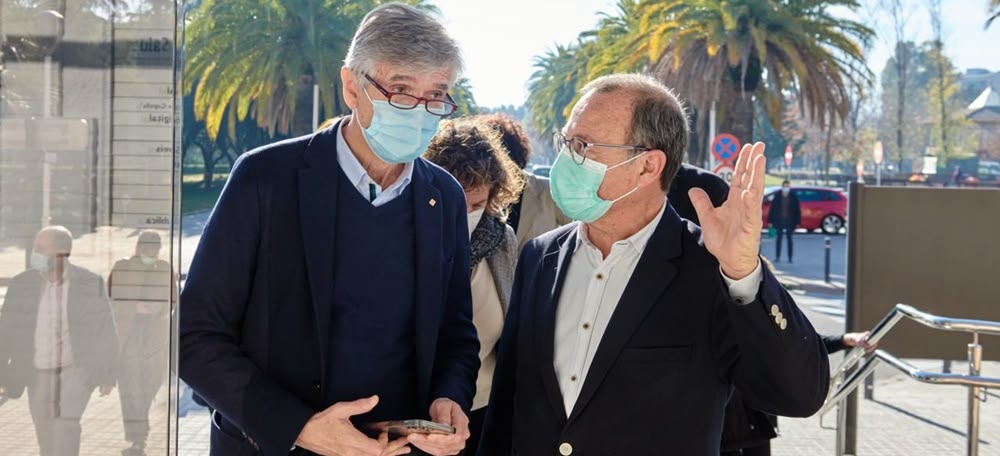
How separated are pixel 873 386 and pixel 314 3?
497 inches

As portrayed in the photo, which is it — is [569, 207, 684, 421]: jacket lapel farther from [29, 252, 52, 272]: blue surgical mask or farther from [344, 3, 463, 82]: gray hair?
[29, 252, 52, 272]: blue surgical mask

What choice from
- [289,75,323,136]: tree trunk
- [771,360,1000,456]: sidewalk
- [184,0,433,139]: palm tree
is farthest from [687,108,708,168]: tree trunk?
[771,360,1000,456]: sidewalk

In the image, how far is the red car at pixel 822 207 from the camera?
33.1 metres

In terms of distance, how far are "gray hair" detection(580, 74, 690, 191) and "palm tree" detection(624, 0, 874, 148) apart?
16.9 meters

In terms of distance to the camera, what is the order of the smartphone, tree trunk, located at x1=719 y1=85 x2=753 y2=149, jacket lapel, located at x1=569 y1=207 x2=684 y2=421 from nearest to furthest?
the smartphone, jacket lapel, located at x1=569 y1=207 x2=684 y2=421, tree trunk, located at x1=719 y1=85 x2=753 y2=149

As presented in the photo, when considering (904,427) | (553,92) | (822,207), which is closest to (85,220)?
(904,427)

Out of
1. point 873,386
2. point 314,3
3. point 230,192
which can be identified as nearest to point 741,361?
point 230,192

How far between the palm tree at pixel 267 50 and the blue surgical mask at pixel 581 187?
53.2 ft

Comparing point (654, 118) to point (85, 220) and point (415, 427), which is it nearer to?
point (415, 427)

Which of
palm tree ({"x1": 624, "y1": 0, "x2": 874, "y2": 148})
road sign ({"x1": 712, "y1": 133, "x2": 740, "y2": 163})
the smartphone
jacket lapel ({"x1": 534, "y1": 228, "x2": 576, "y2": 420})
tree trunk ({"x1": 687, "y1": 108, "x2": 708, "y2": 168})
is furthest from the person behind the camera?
tree trunk ({"x1": 687, "y1": 108, "x2": 708, "y2": 168})

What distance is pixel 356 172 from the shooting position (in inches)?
103

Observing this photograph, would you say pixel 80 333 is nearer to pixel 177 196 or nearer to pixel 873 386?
pixel 177 196

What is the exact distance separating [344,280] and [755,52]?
19.1m

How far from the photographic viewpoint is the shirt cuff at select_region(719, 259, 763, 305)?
7.32ft
